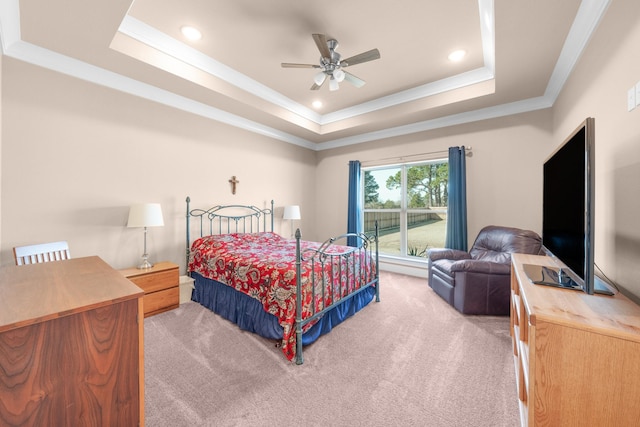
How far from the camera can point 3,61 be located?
7.43 feet

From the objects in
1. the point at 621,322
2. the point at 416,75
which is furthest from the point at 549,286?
the point at 416,75

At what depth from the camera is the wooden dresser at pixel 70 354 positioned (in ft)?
2.65

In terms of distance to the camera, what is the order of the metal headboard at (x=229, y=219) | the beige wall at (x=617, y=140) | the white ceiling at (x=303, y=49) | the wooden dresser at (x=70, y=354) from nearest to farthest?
the wooden dresser at (x=70, y=354) → the beige wall at (x=617, y=140) → the white ceiling at (x=303, y=49) → the metal headboard at (x=229, y=219)

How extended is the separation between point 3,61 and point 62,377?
304cm

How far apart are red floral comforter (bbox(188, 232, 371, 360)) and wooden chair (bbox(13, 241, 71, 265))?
125 cm

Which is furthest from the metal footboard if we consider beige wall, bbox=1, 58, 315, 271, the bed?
beige wall, bbox=1, 58, 315, 271

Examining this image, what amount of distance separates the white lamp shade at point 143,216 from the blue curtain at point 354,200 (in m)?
3.14

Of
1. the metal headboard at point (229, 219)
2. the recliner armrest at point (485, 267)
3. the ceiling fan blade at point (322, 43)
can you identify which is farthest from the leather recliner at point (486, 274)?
the metal headboard at point (229, 219)

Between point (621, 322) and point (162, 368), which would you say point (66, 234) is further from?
point (621, 322)

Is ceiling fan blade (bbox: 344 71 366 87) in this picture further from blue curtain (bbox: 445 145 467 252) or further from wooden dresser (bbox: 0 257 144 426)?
wooden dresser (bbox: 0 257 144 426)

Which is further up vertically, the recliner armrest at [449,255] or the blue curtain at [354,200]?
the blue curtain at [354,200]

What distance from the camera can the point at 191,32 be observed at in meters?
2.50

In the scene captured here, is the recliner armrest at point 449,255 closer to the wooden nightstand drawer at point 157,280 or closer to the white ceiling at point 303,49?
the white ceiling at point 303,49

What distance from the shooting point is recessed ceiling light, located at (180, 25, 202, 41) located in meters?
2.44
